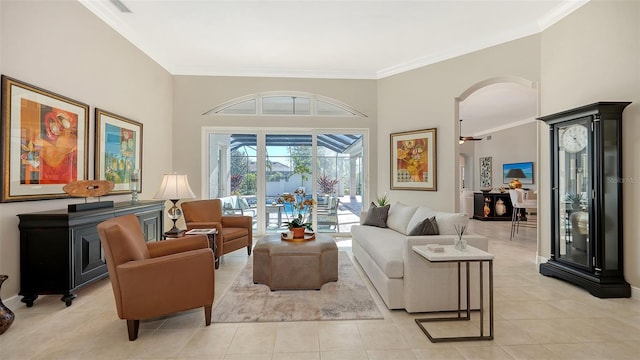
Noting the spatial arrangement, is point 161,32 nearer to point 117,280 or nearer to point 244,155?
point 244,155

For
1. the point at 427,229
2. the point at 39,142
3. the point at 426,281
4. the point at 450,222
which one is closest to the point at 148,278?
the point at 39,142

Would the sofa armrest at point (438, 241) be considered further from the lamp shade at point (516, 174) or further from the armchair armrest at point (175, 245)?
the lamp shade at point (516, 174)

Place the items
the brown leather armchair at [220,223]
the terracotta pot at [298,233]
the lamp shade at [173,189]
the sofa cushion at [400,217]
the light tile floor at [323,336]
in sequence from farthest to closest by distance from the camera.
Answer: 1. the brown leather armchair at [220,223]
2. the sofa cushion at [400,217]
3. the lamp shade at [173,189]
4. the terracotta pot at [298,233]
5. the light tile floor at [323,336]

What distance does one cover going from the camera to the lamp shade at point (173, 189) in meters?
3.71

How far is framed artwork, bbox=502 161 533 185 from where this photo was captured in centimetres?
913

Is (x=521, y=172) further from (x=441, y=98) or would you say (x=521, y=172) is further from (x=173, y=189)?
(x=173, y=189)

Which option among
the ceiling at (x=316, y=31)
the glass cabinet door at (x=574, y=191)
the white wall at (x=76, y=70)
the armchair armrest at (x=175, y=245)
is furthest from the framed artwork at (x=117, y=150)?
the glass cabinet door at (x=574, y=191)

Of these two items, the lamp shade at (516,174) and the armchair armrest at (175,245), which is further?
the lamp shade at (516,174)

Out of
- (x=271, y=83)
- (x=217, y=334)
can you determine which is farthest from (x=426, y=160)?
(x=217, y=334)

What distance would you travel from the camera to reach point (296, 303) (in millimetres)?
2932

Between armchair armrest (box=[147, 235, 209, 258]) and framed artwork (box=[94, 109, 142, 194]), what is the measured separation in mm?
1643

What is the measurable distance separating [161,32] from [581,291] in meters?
6.35

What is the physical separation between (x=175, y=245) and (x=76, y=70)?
2.42 metres

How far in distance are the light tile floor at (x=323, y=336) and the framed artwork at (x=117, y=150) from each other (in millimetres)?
1607
